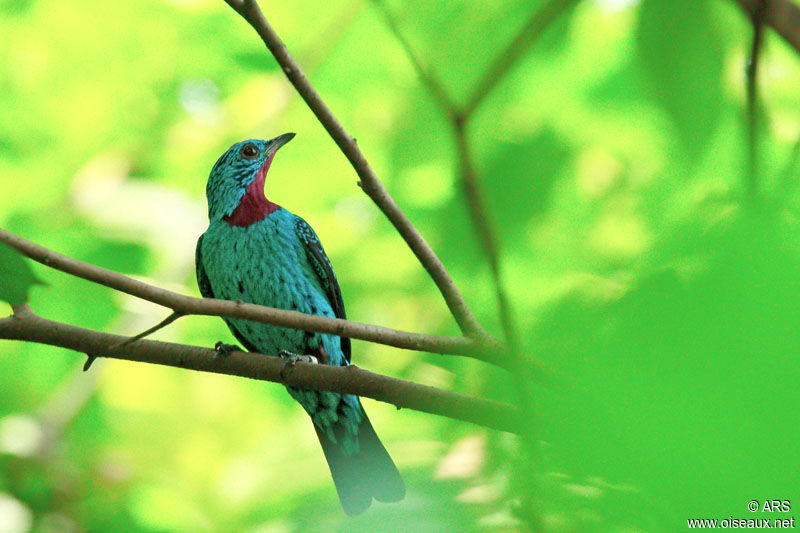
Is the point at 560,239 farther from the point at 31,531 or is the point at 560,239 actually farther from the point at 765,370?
the point at 31,531

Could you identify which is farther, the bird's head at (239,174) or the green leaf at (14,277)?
the bird's head at (239,174)

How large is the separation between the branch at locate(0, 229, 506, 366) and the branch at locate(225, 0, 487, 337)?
7.5 inches

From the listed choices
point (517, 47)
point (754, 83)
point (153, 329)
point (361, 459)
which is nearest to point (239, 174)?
point (361, 459)

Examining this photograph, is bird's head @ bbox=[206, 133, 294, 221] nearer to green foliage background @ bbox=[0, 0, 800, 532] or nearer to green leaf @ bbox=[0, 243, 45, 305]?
green foliage background @ bbox=[0, 0, 800, 532]

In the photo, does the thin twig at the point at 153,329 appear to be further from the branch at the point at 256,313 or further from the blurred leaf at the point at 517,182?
the blurred leaf at the point at 517,182

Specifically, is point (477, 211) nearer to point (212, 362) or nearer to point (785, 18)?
point (785, 18)

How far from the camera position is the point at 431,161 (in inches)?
175

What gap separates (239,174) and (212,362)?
2.53 meters

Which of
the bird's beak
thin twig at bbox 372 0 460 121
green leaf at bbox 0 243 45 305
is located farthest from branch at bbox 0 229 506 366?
the bird's beak

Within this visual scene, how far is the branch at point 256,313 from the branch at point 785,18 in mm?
1466

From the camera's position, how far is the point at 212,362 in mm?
3916

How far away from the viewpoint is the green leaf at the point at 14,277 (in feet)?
9.14

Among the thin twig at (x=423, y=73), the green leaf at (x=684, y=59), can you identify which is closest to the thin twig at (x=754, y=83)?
the green leaf at (x=684, y=59)

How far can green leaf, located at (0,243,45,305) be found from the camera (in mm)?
2785
